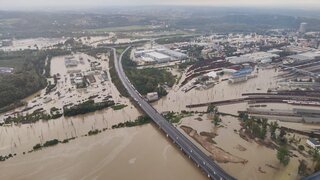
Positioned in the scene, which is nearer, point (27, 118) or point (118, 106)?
point (27, 118)

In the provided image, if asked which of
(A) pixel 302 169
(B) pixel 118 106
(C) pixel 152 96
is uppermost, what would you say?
(C) pixel 152 96

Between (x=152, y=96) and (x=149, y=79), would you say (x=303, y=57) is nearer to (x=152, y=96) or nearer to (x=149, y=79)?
(x=149, y=79)

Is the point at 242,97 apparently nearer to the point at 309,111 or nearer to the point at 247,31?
the point at 309,111

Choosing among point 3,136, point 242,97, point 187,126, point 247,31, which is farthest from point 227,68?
point 247,31

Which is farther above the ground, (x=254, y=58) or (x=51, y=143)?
(x=254, y=58)

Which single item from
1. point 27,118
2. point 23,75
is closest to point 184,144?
point 27,118

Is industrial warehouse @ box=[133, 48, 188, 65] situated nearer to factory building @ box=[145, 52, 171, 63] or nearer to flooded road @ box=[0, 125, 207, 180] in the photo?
factory building @ box=[145, 52, 171, 63]
